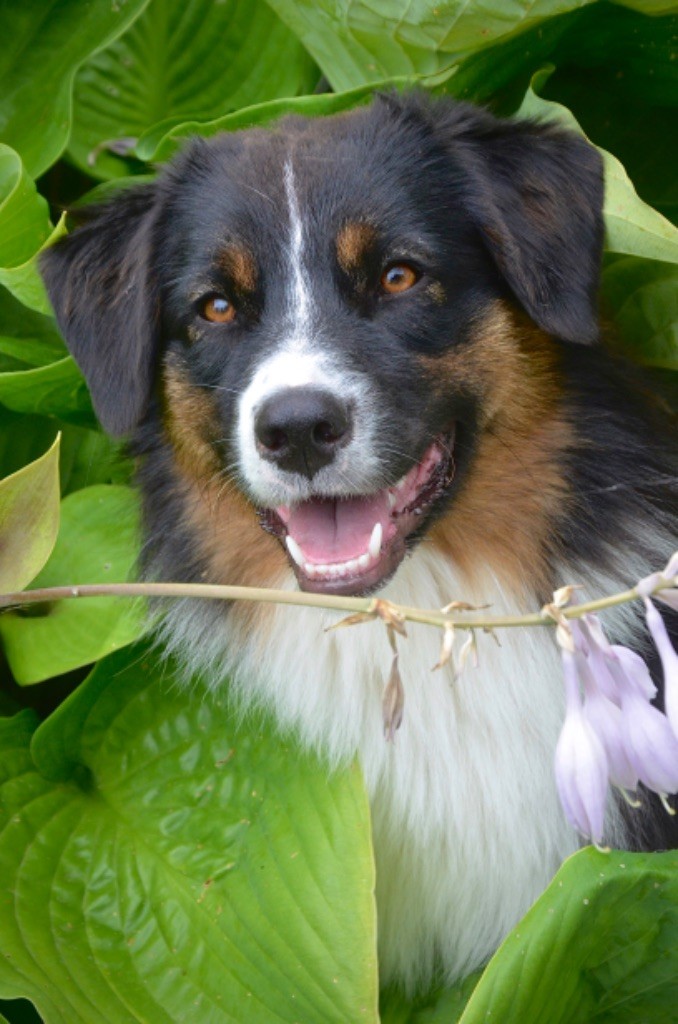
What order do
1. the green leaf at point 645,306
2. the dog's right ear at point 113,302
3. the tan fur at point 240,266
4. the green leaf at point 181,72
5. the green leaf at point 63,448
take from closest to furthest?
the tan fur at point 240,266, the dog's right ear at point 113,302, the green leaf at point 645,306, the green leaf at point 63,448, the green leaf at point 181,72

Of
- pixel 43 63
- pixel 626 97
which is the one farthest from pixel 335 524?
pixel 43 63

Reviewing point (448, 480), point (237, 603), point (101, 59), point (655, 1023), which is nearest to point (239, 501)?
point (237, 603)

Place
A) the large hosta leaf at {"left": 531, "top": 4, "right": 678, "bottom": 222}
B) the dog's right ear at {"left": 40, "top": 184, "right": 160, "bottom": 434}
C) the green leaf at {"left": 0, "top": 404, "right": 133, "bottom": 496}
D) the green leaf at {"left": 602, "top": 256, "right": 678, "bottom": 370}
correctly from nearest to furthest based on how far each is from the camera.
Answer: the dog's right ear at {"left": 40, "top": 184, "right": 160, "bottom": 434}, the green leaf at {"left": 602, "top": 256, "right": 678, "bottom": 370}, the large hosta leaf at {"left": 531, "top": 4, "right": 678, "bottom": 222}, the green leaf at {"left": 0, "top": 404, "right": 133, "bottom": 496}

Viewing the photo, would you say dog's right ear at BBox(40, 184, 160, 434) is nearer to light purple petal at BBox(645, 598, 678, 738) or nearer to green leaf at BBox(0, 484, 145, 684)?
green leaf at BBox(0, 484, 145, 684)

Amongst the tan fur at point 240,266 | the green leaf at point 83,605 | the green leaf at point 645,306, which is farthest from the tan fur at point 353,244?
the green leaf at point 83,605

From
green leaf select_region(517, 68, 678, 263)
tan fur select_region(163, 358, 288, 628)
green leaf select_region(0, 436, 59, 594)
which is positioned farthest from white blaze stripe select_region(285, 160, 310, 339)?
green leaf select_region(517, 68, 678, 263)

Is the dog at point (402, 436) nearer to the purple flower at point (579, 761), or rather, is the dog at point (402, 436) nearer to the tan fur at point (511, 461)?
the tan fur at point (511, 461)

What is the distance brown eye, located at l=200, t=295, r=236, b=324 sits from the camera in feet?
8.25

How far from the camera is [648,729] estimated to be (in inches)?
62.6

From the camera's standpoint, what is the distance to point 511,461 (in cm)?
256

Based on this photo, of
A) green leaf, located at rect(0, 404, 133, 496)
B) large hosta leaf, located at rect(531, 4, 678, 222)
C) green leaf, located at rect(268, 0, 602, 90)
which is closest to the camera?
green leaf, located at rect(268, 0, 602, 90)

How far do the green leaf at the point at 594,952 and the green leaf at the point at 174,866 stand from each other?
1.10ft

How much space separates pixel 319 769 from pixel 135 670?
1.58 feet

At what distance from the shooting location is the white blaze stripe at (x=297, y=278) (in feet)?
7.81
